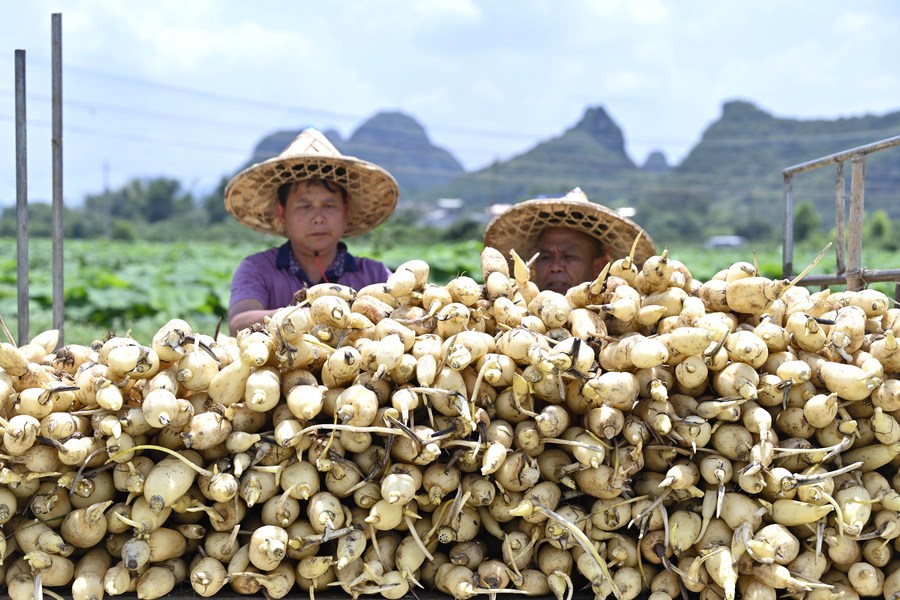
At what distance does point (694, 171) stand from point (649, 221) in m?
23.1

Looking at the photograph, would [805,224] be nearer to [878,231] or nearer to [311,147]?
[878,231]

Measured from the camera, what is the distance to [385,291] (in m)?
2.38

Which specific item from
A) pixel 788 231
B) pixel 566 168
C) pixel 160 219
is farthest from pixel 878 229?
pixel 160 219

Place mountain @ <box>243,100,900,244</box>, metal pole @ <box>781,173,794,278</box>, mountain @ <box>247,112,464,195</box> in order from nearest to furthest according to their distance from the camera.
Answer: metal pole @ <box>781,173,794,278</box>, mountain @ <box>243,100,900,244</box>, mountain @ <box>247,112,464,195</box>

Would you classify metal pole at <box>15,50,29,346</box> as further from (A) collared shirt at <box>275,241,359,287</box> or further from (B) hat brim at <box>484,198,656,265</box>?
(B) hat brim at <box>484,198,656,265</box>

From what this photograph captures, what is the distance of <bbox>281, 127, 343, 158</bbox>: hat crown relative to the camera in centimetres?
359

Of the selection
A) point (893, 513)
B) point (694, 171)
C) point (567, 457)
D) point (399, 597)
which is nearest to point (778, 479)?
point (893, 513)

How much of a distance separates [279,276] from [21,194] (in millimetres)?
1156

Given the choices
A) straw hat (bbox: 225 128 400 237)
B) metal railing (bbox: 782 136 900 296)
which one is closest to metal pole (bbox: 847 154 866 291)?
metal railing (bbox: 782 136 900 296)

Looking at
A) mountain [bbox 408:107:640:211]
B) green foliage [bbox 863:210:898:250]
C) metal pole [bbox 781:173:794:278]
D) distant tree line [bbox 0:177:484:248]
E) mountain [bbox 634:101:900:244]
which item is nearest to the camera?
metal pole [bbox 781:173:794:278]

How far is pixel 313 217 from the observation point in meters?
3.66

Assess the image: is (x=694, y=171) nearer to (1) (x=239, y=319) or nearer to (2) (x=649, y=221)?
(2) (x=649, y=221)

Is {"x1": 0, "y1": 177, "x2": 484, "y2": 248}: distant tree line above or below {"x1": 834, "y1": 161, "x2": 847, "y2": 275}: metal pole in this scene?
above

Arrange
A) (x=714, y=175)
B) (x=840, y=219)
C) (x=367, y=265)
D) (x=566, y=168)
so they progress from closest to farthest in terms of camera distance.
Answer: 1. (x=840, y=219)
2. (x=367, y=265)
3. (x=714, y=175)
4. (x=566, y=168)
